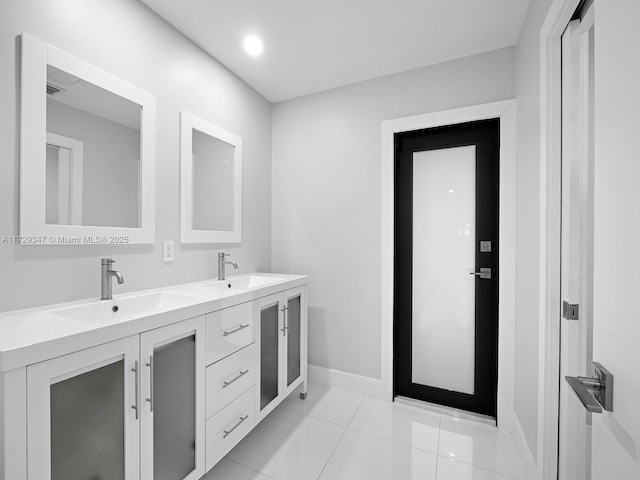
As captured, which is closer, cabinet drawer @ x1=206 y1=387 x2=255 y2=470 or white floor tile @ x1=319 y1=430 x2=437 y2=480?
cabinet drawer @ x1=206 y1=387 x2=255 y2=470

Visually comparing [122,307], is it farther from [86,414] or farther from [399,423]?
[399,423]

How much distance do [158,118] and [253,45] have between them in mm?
814

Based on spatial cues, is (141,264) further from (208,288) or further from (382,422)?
(382,422)

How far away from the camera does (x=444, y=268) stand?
2.24 metres

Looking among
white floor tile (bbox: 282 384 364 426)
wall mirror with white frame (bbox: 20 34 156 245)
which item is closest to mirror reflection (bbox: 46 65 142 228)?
wall mirror with white frame (bbox: 20 34 156 245)

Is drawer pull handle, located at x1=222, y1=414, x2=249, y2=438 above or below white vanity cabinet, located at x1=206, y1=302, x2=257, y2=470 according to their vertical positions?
below

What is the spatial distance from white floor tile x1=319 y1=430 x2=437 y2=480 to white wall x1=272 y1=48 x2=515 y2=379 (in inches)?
23.4

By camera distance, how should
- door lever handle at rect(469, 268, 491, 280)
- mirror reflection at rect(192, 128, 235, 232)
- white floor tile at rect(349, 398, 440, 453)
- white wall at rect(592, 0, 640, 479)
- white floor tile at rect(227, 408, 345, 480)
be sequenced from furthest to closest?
door lever handle at rect(469, 268, 491, 280) → mirror reflection at rect(192, 128, 235, 232) → white floor tile at rect(349, 398, 440, 453) → white floor tile at rect(227, 408, 345, 480) → white wall at rect(592, 0, 640, 479)

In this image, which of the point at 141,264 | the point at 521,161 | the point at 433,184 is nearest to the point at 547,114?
the point at 521,161

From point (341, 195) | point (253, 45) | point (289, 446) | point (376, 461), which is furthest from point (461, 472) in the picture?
point (253, 45)

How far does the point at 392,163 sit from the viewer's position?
2283 millimetres

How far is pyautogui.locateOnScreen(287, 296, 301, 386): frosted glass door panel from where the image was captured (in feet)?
7.04

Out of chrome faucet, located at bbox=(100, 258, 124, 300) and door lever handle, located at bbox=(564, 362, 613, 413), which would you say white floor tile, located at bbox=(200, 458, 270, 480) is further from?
door lever handle, located at bbox=(564, 362, 613, 413)

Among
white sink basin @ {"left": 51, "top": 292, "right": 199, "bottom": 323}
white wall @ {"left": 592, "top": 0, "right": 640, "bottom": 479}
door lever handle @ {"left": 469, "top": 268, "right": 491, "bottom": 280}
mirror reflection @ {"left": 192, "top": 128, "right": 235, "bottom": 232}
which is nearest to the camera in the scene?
white wall @ {"left": 592, "top": 0, "right": 640, "bottom": 479}
